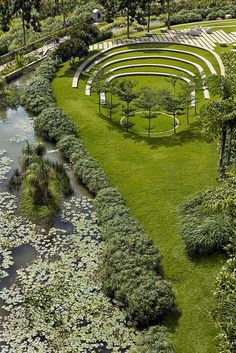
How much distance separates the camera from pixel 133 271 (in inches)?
1028

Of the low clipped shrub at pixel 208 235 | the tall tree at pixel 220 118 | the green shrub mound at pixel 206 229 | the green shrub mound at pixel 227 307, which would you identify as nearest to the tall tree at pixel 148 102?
the tall tree at pixel 220 118

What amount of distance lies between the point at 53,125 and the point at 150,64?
759 inches

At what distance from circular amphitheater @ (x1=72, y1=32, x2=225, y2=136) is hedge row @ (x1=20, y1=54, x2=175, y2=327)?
47.5 feet

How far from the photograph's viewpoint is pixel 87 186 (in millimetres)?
36219

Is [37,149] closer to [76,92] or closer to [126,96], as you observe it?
[126,96]

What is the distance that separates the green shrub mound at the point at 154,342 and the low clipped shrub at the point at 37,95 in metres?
29.3

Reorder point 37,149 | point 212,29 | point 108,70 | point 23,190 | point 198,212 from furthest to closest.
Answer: point 212,29, point 108,70, point 37,149, point 23,190, point 198,212

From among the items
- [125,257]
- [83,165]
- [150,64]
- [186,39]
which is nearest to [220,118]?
[125,257]

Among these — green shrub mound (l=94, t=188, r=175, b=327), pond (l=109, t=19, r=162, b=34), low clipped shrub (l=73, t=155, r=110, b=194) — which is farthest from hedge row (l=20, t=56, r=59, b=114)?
green shrub mound (l=94, t=188, r=175, b=327)

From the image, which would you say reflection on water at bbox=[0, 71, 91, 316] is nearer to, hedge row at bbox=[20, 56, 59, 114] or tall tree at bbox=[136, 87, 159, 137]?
hedge row at bbox=[20, 56, 59, 114]

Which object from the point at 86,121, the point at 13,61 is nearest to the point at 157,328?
the point at 86,121

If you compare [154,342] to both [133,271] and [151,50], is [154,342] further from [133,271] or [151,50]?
[151,50]

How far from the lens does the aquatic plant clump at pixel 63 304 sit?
23.8 meters

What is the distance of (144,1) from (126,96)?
28249mm
